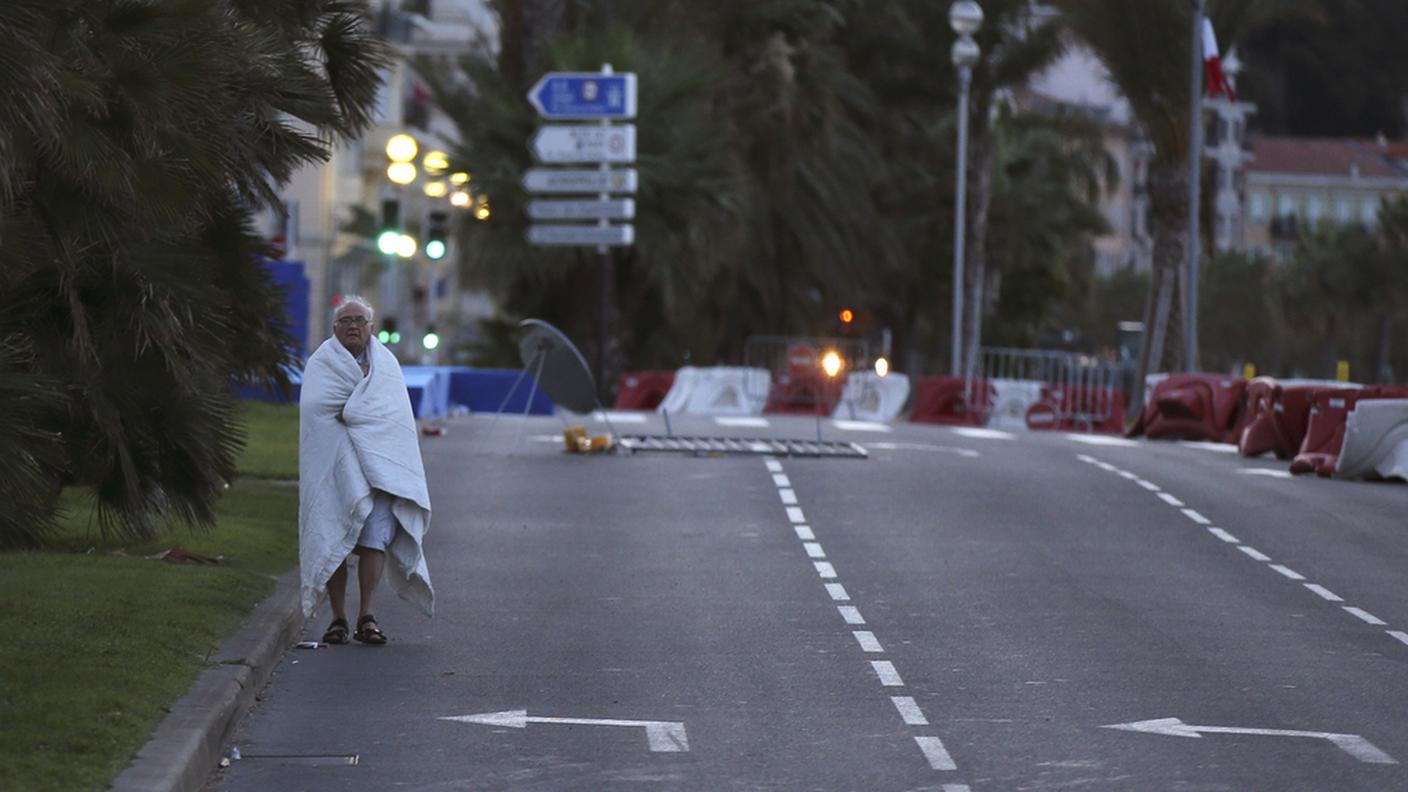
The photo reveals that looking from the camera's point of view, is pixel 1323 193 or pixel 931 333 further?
pixel 1323 193

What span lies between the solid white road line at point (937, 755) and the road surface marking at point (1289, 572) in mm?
7811

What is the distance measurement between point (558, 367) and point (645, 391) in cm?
1693

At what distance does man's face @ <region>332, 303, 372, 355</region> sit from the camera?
571 inches

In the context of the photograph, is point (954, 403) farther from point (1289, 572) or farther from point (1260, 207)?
point (1260, 207)

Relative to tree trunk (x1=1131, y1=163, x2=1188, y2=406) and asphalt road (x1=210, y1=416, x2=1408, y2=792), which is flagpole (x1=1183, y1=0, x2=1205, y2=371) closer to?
tree trunk (x1=1131, y1=163, x2=1188, y2=406)

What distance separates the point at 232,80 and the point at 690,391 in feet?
94.2

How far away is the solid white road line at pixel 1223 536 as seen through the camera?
2126 centimetres

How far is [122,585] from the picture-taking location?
50.2 ft

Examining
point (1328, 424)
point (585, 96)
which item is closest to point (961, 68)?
point (585, 96)

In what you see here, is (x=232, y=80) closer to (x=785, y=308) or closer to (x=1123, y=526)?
(x=1123, y=526)

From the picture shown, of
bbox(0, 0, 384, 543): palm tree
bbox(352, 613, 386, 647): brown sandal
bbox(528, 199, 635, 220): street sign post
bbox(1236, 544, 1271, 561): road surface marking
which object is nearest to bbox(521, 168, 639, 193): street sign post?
bbox(528, 199, 635, 220): street sign post

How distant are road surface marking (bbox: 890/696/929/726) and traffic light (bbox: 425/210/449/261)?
29952 millimetres

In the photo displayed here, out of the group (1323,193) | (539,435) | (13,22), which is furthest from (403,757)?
(1323,193)

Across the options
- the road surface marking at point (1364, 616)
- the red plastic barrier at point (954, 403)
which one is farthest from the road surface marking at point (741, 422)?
the road surface marking at point (1364, 616)
